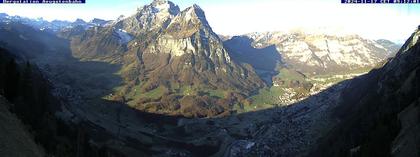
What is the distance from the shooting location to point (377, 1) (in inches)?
A: 4158

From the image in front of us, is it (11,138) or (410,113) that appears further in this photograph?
(410,113)

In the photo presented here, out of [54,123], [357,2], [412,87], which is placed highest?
[357,2]

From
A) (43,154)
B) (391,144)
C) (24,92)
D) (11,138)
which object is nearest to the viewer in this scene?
(11,138)

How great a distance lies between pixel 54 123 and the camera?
129 m

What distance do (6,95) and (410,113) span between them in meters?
82.0

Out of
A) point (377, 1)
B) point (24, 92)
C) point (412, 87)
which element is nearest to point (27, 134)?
point (24, 92)

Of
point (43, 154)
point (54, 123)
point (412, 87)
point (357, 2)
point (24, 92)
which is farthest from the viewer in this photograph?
point (412, 87)

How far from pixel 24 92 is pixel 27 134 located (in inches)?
1628

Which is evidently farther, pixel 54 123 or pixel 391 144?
pixel 54 123

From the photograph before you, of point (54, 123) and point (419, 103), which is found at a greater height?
point (419, 103)

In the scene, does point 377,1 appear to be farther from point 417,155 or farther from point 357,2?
point 417,155

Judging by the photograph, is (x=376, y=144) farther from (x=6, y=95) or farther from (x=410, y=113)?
(x=6, y=95)

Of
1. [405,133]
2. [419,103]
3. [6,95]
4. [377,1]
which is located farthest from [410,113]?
[6,95]

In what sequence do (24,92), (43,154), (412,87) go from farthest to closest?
(412,87), (24,92), (43,154)
